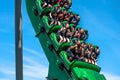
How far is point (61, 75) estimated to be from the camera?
14.3 m

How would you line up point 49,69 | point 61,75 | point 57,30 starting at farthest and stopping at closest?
point 57,30 < point 49,69 < point 61,75

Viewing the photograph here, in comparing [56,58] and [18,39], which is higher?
[56,58]

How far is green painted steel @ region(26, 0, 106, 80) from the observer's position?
1356cm

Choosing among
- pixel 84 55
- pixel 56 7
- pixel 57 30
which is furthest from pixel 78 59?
pixel 56 7

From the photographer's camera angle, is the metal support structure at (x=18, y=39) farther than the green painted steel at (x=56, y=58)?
No

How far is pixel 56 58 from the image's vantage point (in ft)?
49.4

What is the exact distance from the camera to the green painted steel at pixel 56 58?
13.6 metres

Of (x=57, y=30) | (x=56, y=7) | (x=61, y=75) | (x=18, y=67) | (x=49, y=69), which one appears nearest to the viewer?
(x=18, y=67)

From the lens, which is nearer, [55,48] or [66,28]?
[55,48]

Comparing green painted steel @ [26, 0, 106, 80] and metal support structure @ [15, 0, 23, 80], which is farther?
green painted steel @ [26, 0, 106, 80]

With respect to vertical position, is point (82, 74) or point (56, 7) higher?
point (56, 7)

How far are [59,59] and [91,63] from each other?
1312 millimetres

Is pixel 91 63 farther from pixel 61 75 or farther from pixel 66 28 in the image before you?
pixel 66 28

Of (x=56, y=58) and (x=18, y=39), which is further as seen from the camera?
(x=56, y=58)
